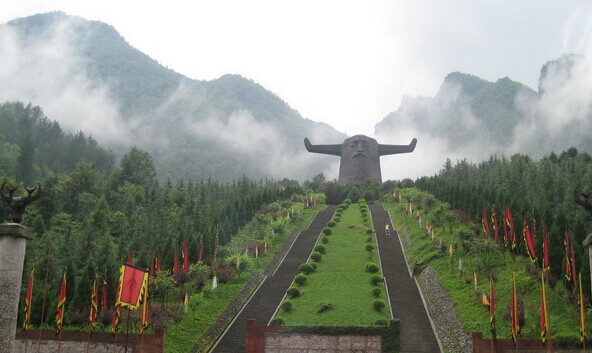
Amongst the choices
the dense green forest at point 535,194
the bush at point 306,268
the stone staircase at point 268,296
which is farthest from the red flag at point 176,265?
the dense green forest at point 535,194

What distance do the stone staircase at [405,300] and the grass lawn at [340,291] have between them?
1.88 feet

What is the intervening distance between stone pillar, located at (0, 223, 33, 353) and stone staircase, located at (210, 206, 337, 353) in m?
9.51

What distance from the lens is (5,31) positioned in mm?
139000

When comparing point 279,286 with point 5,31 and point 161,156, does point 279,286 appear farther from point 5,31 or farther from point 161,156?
point 5,31

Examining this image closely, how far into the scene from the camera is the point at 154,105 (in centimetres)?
13162

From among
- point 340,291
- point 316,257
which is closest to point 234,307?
point 340,291

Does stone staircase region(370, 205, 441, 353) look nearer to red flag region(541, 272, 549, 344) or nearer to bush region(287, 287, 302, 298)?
bush region(287, 287, 302, 298)

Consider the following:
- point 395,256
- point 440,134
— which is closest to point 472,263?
point 395,256

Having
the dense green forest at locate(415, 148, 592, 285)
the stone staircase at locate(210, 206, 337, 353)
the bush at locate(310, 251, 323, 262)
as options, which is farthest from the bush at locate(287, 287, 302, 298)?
the dense green forest at locate(415, 148, 592, 285)

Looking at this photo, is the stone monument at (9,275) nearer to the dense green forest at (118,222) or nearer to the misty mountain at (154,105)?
the dense green forest at (118,222)

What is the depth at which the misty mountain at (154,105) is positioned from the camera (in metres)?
112

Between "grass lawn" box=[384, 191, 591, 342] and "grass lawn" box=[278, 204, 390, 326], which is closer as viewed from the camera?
"grass lawn" box=[384, 191, 591, 342]

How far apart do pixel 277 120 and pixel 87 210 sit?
100428 millimetres

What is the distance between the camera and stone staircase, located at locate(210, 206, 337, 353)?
2025cm
